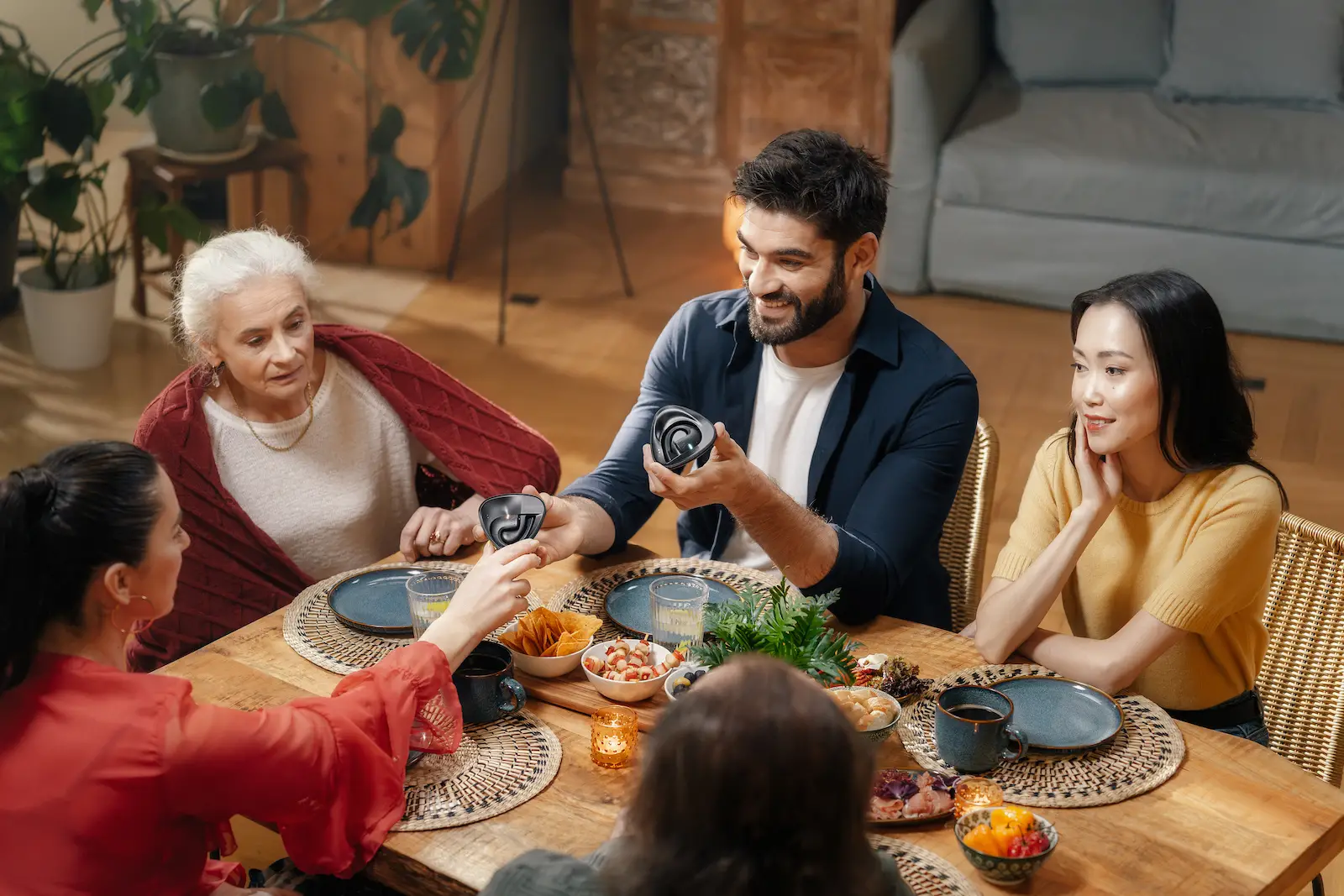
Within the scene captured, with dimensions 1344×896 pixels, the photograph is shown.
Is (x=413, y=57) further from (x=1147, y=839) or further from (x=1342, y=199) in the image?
(x=1147, y=839)

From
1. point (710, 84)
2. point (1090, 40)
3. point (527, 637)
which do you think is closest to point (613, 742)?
point (527, 637)

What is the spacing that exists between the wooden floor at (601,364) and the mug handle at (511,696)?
1903 millimetres

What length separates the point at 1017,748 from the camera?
1761 millimetres

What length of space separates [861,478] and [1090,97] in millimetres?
3460

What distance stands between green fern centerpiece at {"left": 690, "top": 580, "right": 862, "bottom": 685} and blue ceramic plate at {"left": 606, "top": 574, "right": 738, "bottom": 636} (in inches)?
6.5

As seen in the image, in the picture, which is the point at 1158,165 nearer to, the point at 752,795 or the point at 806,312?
the point at 806,312

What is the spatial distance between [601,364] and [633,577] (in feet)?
8.78

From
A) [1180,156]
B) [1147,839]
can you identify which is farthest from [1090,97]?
[1147,839]

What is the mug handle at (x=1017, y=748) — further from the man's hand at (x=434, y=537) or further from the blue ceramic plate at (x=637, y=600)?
the man's hand at (x=434, y=537)

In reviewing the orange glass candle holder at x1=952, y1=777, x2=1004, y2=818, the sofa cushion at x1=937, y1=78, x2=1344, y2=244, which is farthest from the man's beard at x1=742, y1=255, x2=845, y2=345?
the sofa cushion at x1=937, y1=78, x2=1344, y2=244

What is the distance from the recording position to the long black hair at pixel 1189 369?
205cm

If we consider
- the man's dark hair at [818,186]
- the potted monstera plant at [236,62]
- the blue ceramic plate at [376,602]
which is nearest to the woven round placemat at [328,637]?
the blue ceramic plate at [376,602]

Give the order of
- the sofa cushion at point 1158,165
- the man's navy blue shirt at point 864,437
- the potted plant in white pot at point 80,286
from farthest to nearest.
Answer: the sofa cushion at point 1158,165 < the potted plant in white pot at point 80,286 < the man's navy blue shirt at point 864,437

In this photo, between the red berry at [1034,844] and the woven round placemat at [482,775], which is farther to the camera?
the woven round placemat at [482,775]
